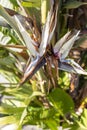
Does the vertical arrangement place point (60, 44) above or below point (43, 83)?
above

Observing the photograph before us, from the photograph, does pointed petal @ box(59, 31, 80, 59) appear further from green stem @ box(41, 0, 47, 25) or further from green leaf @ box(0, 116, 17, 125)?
green leaf @ box(0, 116, 17, 125)

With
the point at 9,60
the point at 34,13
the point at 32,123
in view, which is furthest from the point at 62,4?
the point at 32,123

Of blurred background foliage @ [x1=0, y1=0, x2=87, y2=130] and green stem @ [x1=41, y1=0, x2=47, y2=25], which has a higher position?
green stem @ [x1=41, y1=0, x2=47, y2=25]

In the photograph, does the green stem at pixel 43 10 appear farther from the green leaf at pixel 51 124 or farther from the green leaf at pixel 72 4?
the green leaf at pixel 51 124

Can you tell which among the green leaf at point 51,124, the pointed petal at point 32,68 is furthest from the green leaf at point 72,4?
the green leaf at point 51,124

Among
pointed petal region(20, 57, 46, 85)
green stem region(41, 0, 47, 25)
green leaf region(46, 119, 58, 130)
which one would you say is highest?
green stem region(41, 0, 47, 25)

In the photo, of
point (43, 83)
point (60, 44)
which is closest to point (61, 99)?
point (43, 83)

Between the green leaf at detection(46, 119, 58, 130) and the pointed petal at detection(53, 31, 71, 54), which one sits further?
the green leaf at detection(46, 119, 58, 130)

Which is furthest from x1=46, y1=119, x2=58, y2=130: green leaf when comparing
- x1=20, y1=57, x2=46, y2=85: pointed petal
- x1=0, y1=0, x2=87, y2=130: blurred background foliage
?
x1=20, y1=57, x2=46, y2=85: pointed petal

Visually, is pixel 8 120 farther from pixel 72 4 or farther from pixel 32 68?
pixel 72 4
